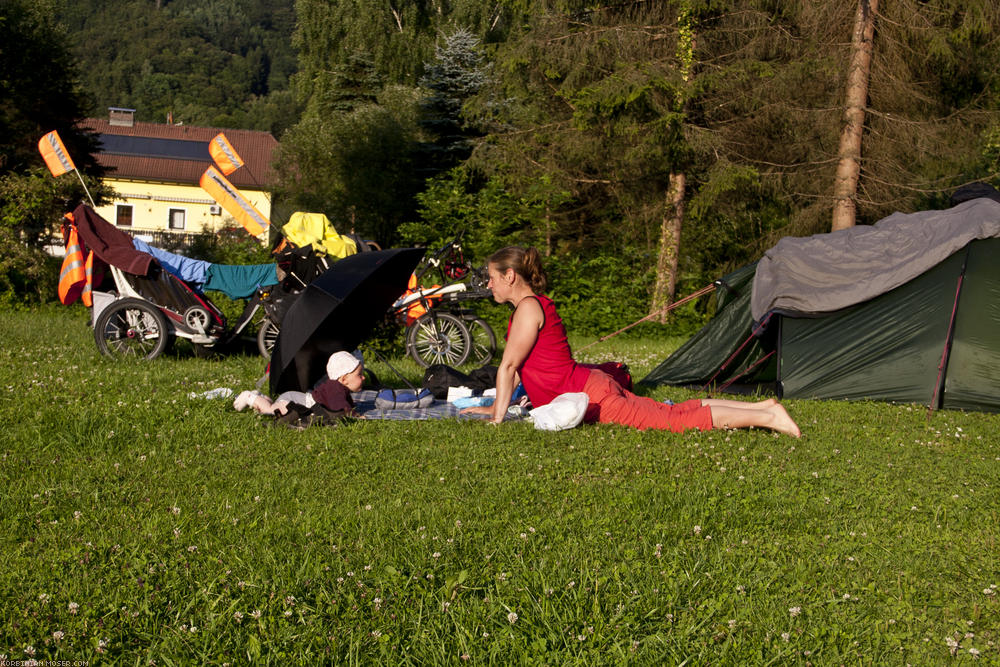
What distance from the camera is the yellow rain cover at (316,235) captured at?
11016mm

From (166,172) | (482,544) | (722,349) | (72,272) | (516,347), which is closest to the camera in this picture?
(482,544)

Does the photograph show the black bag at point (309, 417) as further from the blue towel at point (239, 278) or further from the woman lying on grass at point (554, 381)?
the blue towel at point (239, 278)

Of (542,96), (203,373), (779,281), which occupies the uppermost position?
(542,96)

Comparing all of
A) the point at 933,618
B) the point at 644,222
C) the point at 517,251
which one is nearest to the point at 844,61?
the point at 644,222

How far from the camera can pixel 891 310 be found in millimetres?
8266

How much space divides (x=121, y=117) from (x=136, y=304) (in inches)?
2462

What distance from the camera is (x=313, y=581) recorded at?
3.40 m

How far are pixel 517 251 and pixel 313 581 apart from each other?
357 centimetres

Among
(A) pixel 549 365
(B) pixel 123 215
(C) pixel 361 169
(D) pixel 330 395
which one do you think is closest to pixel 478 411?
(A) pixel 549 365

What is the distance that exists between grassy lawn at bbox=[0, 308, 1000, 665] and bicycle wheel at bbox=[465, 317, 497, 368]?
450cm

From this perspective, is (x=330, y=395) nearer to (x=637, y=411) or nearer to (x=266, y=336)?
(x=637, y=411)

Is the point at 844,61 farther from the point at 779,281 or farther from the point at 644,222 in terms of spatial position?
the point at 779,281

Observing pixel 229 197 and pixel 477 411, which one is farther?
pixel 229 197

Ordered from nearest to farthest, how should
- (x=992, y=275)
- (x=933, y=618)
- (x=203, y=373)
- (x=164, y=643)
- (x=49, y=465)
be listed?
(x=164, y=643) < (x=933, y=618) < (x=49, y=465) < (x=992, y=275) < (x=203, y=373)
